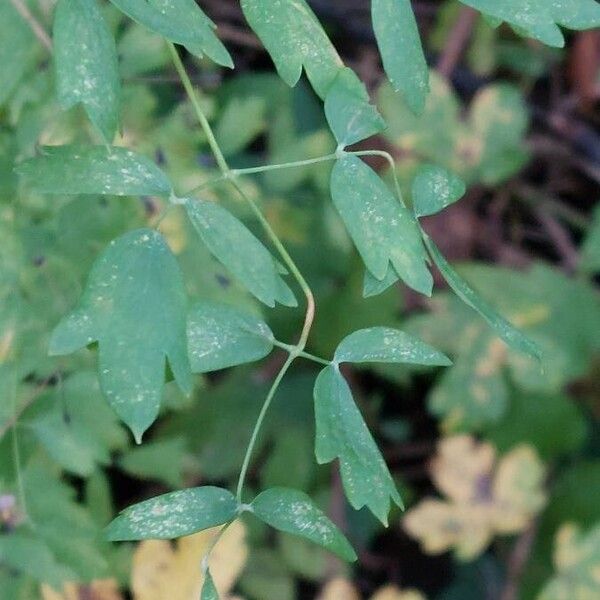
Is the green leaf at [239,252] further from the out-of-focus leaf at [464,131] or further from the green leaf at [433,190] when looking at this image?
the out-of-focus leaf at [464,131]

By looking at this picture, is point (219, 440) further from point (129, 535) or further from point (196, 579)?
point (129, 535)

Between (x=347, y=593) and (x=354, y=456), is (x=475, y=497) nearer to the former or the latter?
(x=347, y=593)

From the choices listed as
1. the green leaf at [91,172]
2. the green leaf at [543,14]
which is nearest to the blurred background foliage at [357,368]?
the green leaf at [91,172]

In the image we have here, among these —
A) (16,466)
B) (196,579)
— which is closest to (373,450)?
(16,466)

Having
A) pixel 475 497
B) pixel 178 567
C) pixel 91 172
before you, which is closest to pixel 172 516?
pixel 91 172

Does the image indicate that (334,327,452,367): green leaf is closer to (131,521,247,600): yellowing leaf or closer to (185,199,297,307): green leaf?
(185,199,297,307): green leaf

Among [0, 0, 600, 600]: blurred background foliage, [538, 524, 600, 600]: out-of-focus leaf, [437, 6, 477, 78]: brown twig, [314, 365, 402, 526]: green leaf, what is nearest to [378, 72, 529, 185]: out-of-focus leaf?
[0, 0, 600, 600]: blurred background foliage
